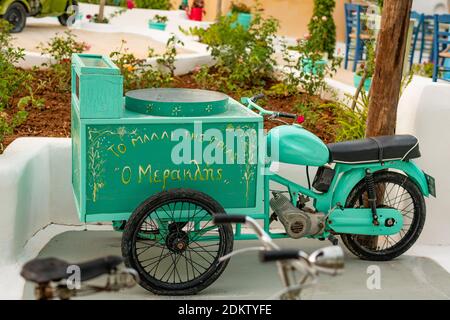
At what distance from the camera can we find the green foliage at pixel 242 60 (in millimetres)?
7508

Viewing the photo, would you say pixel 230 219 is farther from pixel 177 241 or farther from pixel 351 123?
pixel 351 123

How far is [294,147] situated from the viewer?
450 cm

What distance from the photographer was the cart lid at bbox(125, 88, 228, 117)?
4293 mm

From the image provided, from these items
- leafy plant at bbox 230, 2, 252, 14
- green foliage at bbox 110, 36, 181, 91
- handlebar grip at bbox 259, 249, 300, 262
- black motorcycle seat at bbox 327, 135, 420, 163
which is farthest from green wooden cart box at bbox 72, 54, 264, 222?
leafy plant at bbox 230, 2, 252, 14

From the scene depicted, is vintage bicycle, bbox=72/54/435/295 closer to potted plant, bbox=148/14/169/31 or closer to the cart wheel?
the cart wheel

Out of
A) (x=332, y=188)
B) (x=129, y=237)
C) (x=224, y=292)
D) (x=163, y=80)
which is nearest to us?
(x=129, y=237)

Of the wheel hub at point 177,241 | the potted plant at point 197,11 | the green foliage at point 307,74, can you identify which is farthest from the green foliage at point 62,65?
the potted plant at point 197,11

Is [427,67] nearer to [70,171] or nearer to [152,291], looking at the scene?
[70,171]

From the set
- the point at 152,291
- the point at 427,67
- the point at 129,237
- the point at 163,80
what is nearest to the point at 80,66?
the point at 129,237

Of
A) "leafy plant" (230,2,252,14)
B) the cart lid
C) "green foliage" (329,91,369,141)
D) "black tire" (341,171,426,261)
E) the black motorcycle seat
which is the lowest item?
"black tire" (341,171,426,261)

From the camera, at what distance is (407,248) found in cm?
494
